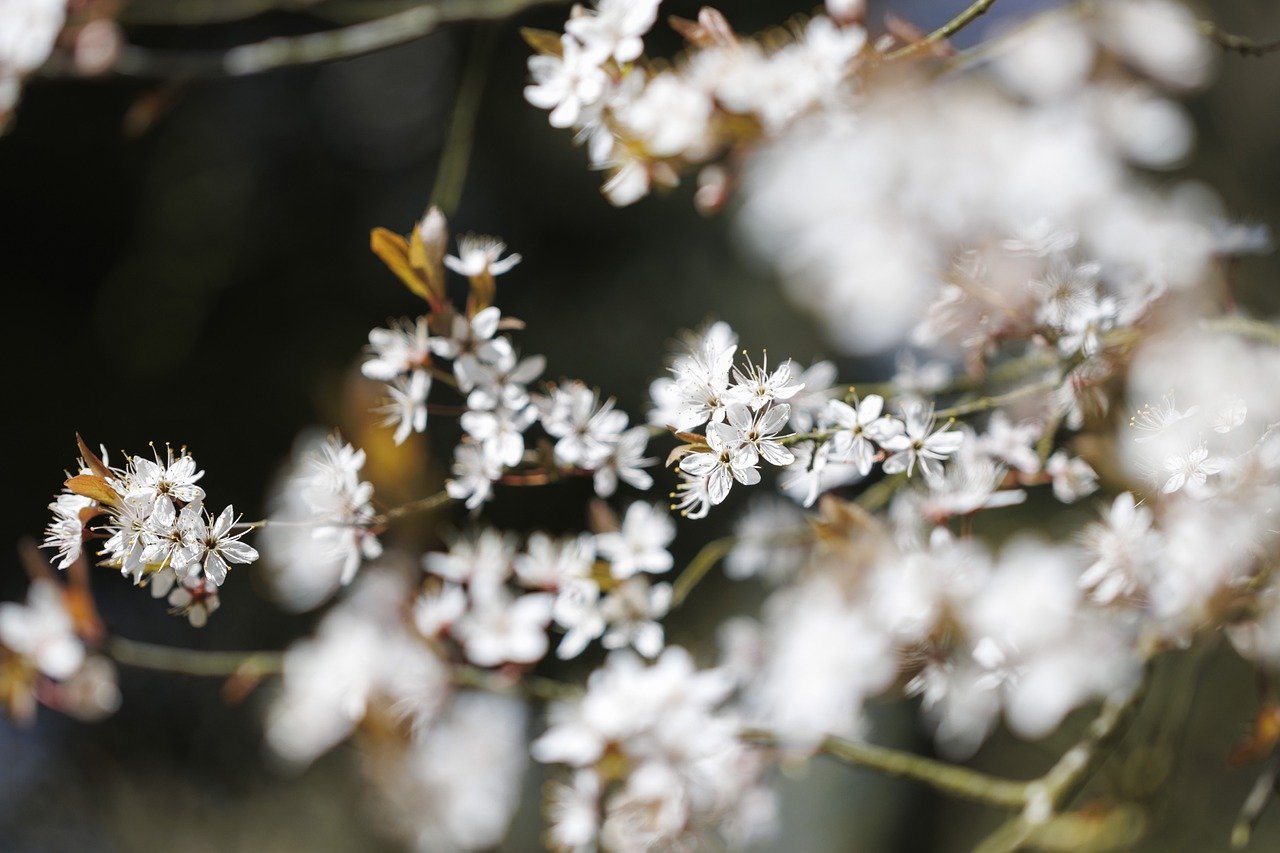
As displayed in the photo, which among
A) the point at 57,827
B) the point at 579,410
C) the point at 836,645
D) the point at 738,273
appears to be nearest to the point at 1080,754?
the point at 836,645

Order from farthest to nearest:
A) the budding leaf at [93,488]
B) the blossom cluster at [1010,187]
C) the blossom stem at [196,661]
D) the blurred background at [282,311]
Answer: the blurred background at [282,311] < the blossom stem at [196,661] < the blossom cluster at [1010,187] < the budding leaf at [93,488]

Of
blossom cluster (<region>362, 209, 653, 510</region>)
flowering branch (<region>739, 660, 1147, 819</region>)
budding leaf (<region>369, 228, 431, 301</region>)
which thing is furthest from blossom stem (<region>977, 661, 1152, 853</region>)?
budding leaf (<region>369, 228, 431, 301</region>)

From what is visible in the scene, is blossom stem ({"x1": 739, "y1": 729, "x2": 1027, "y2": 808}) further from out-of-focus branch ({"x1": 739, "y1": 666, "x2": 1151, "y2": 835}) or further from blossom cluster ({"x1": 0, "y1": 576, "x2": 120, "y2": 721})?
blossom cluster ({"x1": 0, "y1": 576, "x2": 120, "y2": 721})

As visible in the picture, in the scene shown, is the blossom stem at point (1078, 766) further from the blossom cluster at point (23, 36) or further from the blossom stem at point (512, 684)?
the blossom cluster at point (23, 36)

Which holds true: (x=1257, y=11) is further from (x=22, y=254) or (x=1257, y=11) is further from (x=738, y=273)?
(x=22, y=254)

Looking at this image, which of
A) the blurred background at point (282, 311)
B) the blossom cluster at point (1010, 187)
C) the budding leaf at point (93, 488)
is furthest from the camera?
the blurred background at point (282, 311)

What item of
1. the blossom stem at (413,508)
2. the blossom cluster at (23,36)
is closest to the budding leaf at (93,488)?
the blossom stem at (413,508)

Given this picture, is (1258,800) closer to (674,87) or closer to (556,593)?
(556,593)
